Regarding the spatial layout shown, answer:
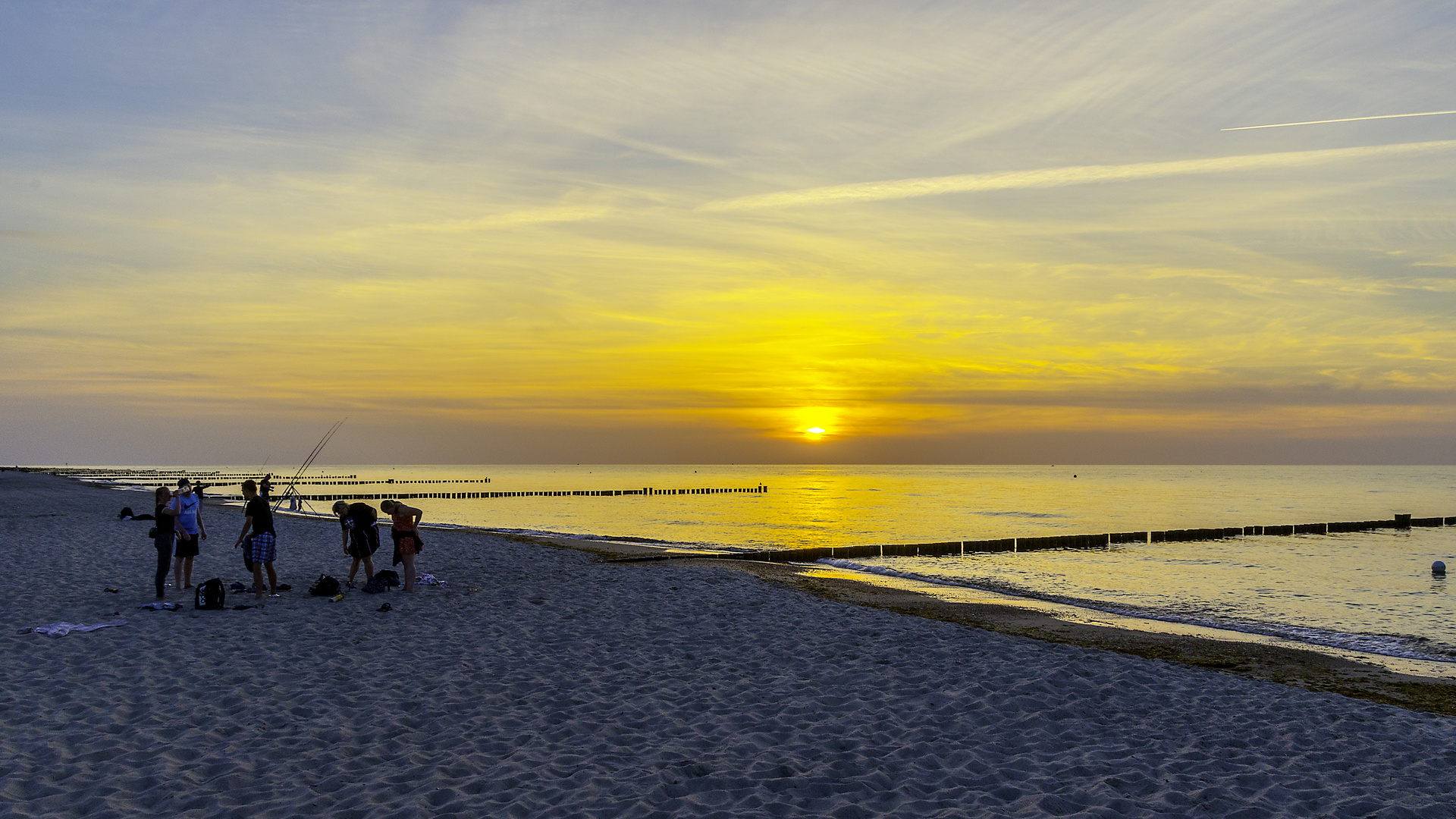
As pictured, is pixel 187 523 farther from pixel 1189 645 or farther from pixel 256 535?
pixel 1189 645

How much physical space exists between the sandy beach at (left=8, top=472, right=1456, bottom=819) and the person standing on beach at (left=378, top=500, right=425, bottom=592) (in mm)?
1048

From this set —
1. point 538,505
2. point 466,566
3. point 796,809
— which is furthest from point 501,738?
point 538,505

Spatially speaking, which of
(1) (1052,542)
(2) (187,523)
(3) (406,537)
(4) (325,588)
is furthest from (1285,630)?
(2) (187,523)

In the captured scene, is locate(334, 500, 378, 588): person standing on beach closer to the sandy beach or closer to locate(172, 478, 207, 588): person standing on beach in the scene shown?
the sandy beach

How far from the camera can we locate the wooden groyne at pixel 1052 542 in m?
28.3

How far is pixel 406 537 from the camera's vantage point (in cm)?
1339

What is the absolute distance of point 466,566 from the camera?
711 inches

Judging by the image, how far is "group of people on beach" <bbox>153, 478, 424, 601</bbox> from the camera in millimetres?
12453

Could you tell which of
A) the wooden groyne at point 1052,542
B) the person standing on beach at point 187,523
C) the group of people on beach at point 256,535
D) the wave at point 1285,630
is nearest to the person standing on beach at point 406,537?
the group of people on beach at point 256,535

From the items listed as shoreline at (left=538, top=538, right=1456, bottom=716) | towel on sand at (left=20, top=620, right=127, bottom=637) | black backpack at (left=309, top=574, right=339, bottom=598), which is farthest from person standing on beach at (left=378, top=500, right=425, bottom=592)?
shoreline at (left=538, top=538, right=1456, bottom=716)

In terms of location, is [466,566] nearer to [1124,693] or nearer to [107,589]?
[107,589]

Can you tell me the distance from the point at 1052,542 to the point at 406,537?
28.8 metres

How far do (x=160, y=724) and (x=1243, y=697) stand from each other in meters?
10.3

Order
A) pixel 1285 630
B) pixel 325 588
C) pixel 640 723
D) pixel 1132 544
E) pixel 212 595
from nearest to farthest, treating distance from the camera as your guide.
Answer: pixel 640 723 → pixel 212 595 → pixel 325 588 → pixel 1285 630 → pixel 1132 544
